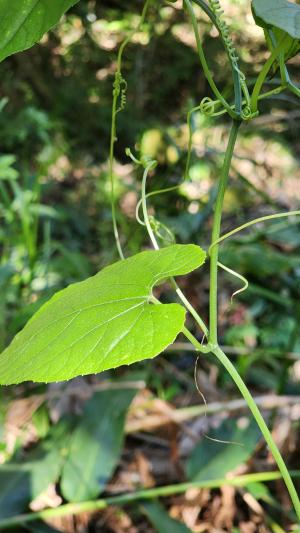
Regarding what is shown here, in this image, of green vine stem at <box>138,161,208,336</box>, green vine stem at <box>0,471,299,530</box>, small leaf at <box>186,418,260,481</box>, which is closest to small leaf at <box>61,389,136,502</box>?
green vine stem at <box>0,471,299,530</box>

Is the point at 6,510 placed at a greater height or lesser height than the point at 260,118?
greater

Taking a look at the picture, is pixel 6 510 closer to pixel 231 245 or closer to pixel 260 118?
pixel 231 245

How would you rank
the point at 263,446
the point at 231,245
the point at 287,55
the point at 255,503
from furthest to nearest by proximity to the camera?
1. the point at 231,245
2. the point at 263,446
3. the point at 255,503
4. the point at 287,55

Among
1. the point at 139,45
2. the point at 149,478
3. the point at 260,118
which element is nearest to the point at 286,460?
the point at 149,478

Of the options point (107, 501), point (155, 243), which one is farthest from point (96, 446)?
point (155, 243)

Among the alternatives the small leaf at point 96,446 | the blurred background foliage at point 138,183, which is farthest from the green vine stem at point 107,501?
the blurred background foliage at point 138,183

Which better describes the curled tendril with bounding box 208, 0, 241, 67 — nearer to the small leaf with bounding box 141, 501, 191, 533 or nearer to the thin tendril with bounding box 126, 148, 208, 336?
the thin tendril with bounding box 126, 148, 208, 336
